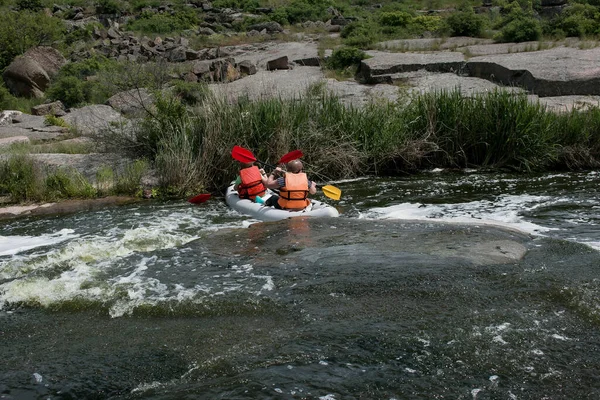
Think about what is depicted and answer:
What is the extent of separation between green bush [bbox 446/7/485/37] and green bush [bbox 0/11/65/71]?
1543 centimetres

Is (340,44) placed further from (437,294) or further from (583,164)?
(437,294)

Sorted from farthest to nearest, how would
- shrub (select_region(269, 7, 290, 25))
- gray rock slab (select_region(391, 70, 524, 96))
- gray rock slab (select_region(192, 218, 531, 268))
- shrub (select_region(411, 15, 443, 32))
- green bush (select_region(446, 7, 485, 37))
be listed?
shrub (select_region(269, 7, 290, 25))
shrub (select_region(411, 15, 443, 32))
green bush (select_region(446, 7, 485, 37))
gray rock slab (select_region(391, 70, 524, 96))
gray rock slab (select_region(192, 218, 531, 268))

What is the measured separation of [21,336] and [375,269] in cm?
330

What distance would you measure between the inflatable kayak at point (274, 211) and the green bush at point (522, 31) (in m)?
16.0

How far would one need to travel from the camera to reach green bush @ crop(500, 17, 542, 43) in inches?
928

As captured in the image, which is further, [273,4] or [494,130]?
[273,4]

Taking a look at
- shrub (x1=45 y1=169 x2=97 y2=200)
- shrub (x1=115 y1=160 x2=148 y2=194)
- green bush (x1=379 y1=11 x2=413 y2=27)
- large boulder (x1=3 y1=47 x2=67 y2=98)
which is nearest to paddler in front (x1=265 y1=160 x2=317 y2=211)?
shrub (x1=115 y1=160 x2=148 y2=194)

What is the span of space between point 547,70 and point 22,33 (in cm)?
1860

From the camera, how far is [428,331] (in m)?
5.55

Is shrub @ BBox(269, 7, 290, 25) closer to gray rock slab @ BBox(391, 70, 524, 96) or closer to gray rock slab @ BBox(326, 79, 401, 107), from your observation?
gray rock slab @ BBox(326, 79, 401, 107)

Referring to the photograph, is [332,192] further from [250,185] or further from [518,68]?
[518,68]

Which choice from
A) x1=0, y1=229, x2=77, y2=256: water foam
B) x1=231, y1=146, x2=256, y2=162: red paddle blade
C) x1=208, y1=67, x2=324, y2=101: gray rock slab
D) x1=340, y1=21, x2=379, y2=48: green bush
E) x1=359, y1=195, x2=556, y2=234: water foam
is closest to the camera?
x1=0, y1=229, x2=77, y2=256: water foam

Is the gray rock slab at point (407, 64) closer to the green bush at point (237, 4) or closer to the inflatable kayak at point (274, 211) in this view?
the inflatable kayak at point (274, 211)

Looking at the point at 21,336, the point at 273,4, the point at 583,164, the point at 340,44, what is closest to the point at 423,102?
the point at 583,164
